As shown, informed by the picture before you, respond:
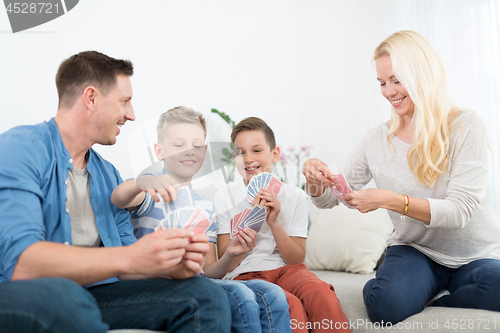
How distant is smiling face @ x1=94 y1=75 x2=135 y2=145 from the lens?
1.39 m

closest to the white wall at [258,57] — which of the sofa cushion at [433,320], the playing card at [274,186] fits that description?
the playing card at [274,186]

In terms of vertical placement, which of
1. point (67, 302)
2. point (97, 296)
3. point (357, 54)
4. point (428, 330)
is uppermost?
point (357, 54)

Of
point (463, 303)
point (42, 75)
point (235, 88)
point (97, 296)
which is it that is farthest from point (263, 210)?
point (235, 88)

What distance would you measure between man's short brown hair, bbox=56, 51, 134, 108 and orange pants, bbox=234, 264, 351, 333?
3.54 ft

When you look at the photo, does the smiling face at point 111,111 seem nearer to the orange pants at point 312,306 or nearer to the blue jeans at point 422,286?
the orange pants at point 312,306

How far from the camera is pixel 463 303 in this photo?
157cm

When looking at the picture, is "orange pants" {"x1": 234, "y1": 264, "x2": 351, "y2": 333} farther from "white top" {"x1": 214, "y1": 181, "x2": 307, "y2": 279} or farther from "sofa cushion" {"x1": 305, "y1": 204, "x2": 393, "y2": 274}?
"sofa cushion" {"x1": 305, "y1": 204, "x2": 393, "y2": 274}

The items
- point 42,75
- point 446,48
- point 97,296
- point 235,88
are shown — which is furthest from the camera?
point 235,88

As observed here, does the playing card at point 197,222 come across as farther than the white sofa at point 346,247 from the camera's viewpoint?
No

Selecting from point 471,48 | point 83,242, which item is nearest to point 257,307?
point 83,242

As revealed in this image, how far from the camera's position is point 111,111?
1397mm

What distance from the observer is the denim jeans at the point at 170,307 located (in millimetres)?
1118

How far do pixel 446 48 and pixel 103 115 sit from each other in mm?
2604

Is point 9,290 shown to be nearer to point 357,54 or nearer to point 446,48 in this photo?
point 446,48
